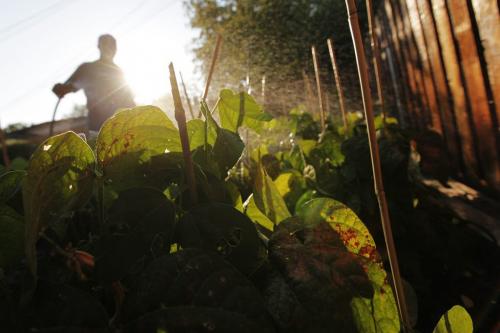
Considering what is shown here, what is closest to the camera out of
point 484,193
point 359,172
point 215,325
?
point 215,325

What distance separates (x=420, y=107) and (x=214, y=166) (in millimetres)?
3424

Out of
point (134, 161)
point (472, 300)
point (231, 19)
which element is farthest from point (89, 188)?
point (231, 19)

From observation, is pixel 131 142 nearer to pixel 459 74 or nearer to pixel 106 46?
pixel 459 74

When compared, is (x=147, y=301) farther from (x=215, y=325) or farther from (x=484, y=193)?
(x=484, y=193)

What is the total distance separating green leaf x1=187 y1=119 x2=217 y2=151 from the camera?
2.09 feet

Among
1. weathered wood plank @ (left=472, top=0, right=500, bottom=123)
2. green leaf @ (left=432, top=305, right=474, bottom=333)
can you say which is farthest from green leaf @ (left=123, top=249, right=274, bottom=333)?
weathered wood plank @ (left=472, top=0, right=500, bottom=123)

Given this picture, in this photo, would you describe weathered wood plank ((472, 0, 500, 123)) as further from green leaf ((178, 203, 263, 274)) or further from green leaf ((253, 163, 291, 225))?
green leaf ((178, 203, 263, 274))

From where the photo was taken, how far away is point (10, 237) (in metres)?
0.45

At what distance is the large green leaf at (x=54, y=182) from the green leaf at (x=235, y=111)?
1.15 feet

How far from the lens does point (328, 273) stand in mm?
455

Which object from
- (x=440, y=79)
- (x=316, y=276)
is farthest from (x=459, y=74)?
(x=316, y=276)

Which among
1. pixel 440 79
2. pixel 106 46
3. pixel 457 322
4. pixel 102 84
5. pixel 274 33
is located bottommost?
pixel 457 322

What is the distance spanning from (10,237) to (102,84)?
448cm

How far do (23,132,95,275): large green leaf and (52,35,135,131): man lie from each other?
14.2 feet
